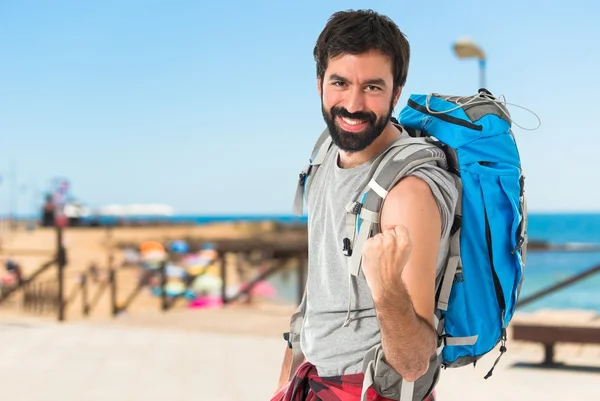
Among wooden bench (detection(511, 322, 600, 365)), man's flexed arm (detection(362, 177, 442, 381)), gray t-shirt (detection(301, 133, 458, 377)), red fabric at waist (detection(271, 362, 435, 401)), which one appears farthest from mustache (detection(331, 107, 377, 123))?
wooden bench (detection(511, 322, 600, 365))

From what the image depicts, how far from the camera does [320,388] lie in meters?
1.88

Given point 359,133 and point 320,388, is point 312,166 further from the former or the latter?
point 320,388

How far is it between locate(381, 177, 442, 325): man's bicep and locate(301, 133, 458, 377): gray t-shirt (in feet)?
0.32

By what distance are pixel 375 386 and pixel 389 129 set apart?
0.60 m

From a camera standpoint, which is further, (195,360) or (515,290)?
(195,360)

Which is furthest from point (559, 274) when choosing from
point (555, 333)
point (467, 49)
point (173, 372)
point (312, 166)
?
point (312, 166)

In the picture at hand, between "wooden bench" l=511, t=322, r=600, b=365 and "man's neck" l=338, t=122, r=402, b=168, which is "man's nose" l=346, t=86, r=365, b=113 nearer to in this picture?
"man's neck" l=338, t=122, r=402, b=168

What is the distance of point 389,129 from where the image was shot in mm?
1827

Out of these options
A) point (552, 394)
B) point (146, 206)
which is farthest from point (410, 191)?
point (146, 206)

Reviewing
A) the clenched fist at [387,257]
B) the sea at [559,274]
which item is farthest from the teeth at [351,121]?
the sea at [559,274]

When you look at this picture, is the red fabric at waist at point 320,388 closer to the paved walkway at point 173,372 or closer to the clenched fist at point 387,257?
the clenched fist at point 387,257

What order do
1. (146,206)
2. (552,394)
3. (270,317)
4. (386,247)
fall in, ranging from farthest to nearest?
1. (146,206)
2. (270,317)
3. (552,394)
4. (386,247)

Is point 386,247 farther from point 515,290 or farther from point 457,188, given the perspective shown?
point 515,290

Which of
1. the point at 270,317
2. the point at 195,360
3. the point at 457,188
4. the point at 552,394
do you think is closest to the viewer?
the point at 457,188
